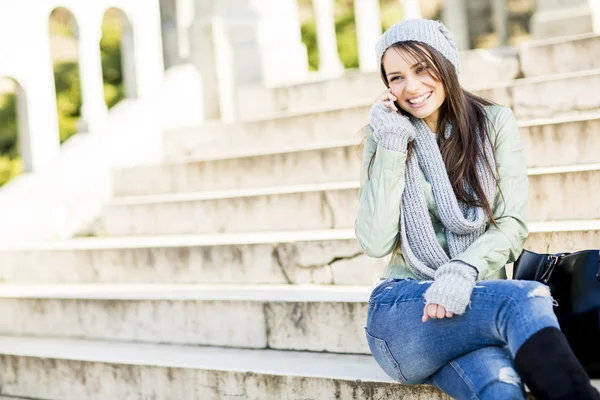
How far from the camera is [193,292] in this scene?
3.50m

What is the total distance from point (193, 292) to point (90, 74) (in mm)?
2405

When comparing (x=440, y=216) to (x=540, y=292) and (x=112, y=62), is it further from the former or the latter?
(x=112, y=62)

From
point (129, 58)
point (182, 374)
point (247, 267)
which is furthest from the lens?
point (129, 58)

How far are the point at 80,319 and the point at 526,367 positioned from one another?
7.90 feet

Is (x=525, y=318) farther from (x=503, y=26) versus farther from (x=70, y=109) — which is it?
(x=70, y=109)

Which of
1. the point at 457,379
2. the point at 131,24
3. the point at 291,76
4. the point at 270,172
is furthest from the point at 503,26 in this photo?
the point at 457,379

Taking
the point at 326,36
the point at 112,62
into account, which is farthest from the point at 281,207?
the point at 112,62

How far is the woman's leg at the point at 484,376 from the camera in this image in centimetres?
195

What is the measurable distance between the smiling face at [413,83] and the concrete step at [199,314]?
0.91m

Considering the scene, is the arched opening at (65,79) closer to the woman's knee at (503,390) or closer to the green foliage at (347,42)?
the green foliage at (347,42)

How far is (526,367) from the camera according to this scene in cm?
191

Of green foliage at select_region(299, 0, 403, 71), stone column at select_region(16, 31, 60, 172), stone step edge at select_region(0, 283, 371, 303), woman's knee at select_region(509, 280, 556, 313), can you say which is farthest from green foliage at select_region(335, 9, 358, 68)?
woman's knee at select_region(509, 280, 556, 313)

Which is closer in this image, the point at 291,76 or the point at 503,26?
the point at 291,76

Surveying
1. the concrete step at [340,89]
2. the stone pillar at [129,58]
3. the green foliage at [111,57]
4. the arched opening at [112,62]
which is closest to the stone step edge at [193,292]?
the concrete step at [340,89]
